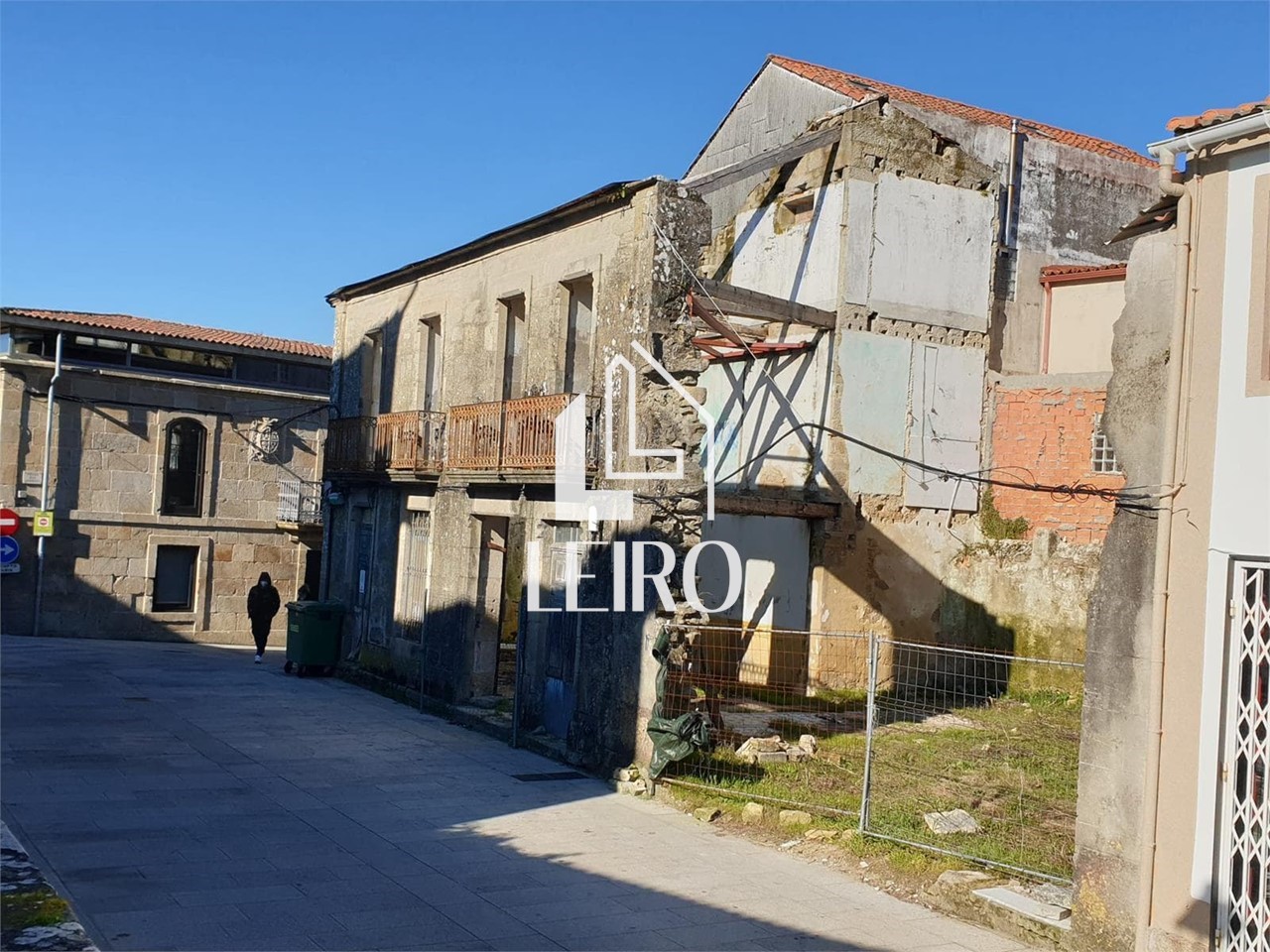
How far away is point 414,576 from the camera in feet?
56.7

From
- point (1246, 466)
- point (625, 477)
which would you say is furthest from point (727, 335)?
point (1246, 466)

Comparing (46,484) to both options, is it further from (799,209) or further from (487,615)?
(799,209)

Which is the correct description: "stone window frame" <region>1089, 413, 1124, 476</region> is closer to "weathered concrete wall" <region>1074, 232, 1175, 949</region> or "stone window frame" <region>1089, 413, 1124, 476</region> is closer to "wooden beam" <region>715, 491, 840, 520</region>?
"wooden beam" <region>715, 491, 840, 520</region>

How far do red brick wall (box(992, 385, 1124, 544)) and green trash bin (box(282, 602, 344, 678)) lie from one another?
34.5ft

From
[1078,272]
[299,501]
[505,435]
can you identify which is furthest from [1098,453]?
[299,501]

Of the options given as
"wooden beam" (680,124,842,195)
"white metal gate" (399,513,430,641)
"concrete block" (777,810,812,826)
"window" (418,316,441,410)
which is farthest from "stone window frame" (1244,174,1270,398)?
"window" (418,316,441,410)

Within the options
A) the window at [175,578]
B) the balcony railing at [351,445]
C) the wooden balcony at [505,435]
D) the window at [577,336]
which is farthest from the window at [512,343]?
the window at [175,578]

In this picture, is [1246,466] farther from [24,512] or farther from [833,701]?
[24,512]

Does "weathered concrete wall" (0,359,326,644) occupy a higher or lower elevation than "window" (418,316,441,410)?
lower

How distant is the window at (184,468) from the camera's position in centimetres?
2509

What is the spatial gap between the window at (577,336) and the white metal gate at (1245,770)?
8882mm

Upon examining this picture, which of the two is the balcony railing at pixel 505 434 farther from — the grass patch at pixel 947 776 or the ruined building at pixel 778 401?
the grass patch at pixel 947 776

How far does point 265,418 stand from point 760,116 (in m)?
12.8

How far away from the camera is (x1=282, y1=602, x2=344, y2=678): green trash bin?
61.1 feet
